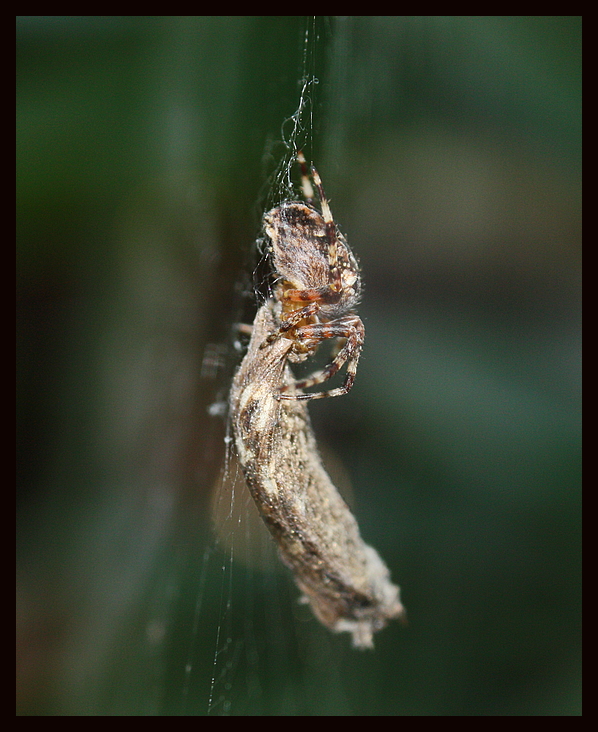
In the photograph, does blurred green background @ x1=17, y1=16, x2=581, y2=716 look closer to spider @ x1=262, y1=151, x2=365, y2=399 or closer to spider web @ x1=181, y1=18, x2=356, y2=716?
spider web @ x1=181, y1=18, x2=356, y2=716

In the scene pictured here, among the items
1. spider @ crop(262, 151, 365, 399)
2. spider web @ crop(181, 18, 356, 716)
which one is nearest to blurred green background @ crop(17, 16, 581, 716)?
spider web @ crop(181, 18, 356, 716)

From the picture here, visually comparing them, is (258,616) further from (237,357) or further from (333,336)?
(333,336)

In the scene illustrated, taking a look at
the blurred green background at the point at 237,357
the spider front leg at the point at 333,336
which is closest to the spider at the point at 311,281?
the spider front leg at the point at 333,336

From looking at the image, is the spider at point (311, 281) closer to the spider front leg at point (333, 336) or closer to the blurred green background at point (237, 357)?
the spider front leg at point (333, 336)

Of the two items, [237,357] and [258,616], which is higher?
[237,357]

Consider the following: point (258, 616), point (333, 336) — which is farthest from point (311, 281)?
point (258, 616)

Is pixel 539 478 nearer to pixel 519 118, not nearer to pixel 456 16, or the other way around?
pixel 519 118
